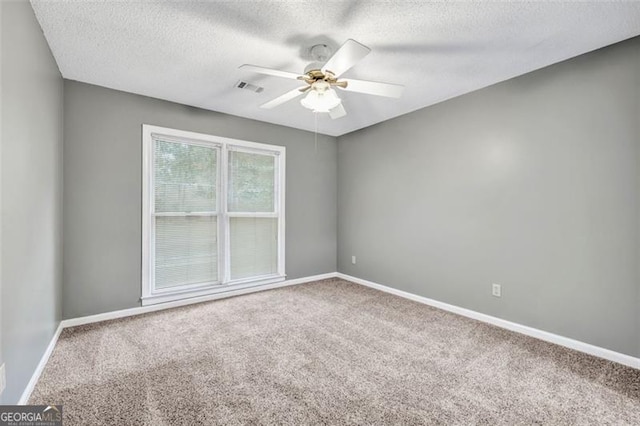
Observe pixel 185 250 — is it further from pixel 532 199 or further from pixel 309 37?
pixel 532 199

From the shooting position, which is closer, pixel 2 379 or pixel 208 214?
pixel 2 379

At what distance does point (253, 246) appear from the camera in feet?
13.7

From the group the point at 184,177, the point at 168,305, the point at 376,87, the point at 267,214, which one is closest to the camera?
the point at 376,87

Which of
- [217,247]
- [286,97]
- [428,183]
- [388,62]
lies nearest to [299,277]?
[217,247]

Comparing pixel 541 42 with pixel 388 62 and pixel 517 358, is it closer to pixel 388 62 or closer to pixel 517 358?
pixel 388 62

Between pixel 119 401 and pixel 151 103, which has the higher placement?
pixel 151 103

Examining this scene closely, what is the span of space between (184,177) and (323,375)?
2.74m

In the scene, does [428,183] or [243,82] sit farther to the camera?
[428,183]

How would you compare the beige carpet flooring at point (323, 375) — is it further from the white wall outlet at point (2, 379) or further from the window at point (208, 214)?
the window at point (208, 214)

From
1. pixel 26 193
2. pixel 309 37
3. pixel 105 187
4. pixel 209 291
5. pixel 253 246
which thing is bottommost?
pixel 209 291

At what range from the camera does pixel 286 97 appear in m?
2.51

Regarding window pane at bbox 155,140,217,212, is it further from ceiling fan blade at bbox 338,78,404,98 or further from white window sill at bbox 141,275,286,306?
ceiling fan blade at bbox 338,78,404,98

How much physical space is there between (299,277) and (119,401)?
2943 mm

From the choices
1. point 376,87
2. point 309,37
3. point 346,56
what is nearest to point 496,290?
point 376,87
